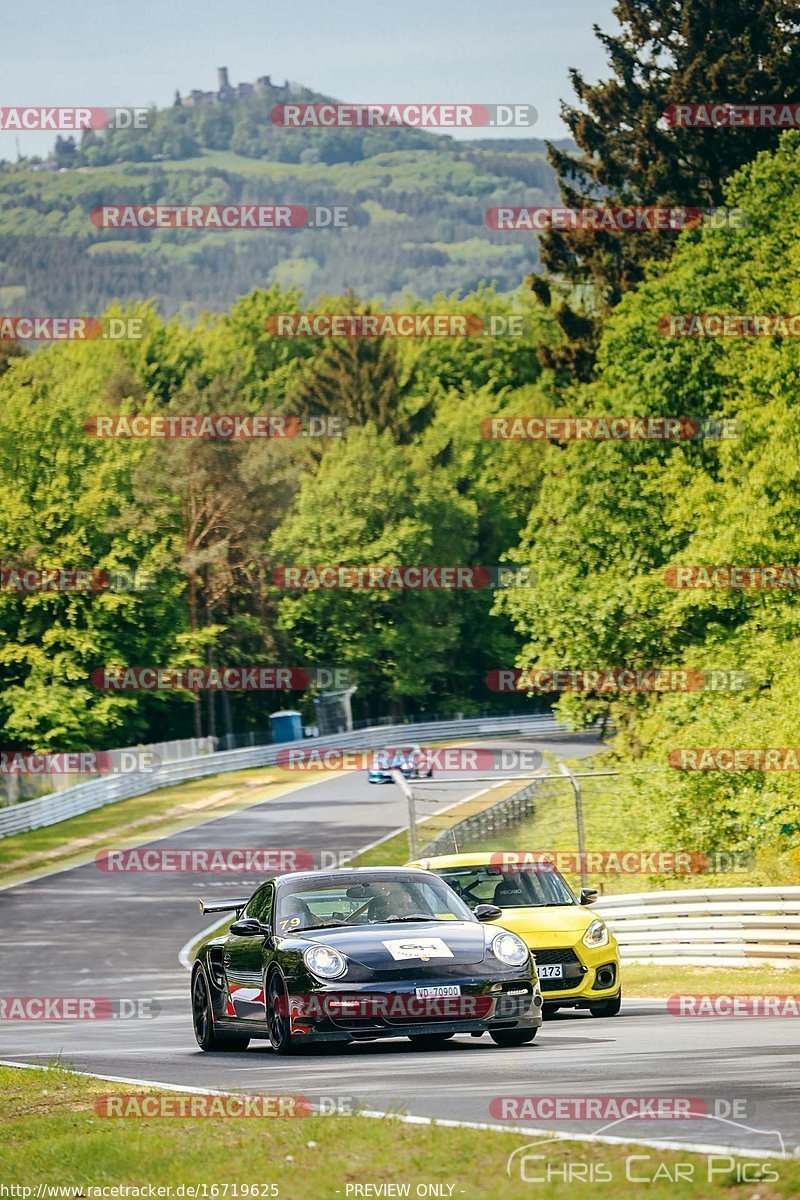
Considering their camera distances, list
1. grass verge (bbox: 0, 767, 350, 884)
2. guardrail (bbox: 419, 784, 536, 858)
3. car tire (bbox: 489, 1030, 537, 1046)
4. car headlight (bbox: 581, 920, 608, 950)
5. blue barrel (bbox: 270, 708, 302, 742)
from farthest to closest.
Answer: blue barrel (bbox: 270, 708, 302, 742) < grass verge (bbox: 0, 767, 350, 884) < guardrail (bbox: 419, 784, 536, 858) < car headlight (bbox: 581, 920, 608, 950) < car tire (bbox: 489, 1030, 537, 1046)

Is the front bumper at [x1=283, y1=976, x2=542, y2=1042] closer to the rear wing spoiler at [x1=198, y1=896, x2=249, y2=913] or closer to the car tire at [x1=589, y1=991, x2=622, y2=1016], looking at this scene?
the rear wing spoiler at [x1=198, y1=896, x2=249, y2=913]

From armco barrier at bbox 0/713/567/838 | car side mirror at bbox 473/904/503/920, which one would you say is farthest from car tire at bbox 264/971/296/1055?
armco barrier at bbox 0/713/567/838

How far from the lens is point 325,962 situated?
12539mm

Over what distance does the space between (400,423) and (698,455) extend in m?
53.5

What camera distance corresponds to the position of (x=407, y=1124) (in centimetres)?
858

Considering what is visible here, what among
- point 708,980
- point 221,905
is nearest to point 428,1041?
point 221,905

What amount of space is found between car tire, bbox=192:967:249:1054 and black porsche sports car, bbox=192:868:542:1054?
7.8 inches

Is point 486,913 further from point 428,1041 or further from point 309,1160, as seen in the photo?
point 309,1160

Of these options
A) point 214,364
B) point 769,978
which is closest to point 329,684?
point 214,364

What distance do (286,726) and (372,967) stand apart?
68821 millimetres

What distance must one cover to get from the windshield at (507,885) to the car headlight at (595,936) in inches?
30.8

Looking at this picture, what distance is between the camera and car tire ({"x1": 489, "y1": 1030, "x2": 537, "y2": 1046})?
1316 cm

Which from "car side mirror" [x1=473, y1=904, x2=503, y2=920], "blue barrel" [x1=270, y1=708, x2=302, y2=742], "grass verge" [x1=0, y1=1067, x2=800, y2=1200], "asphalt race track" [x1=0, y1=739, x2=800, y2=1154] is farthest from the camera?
"blue barrel" [x1=270, y1=708, x2=302, y2=742]

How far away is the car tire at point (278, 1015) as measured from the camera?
1281 centimetres
